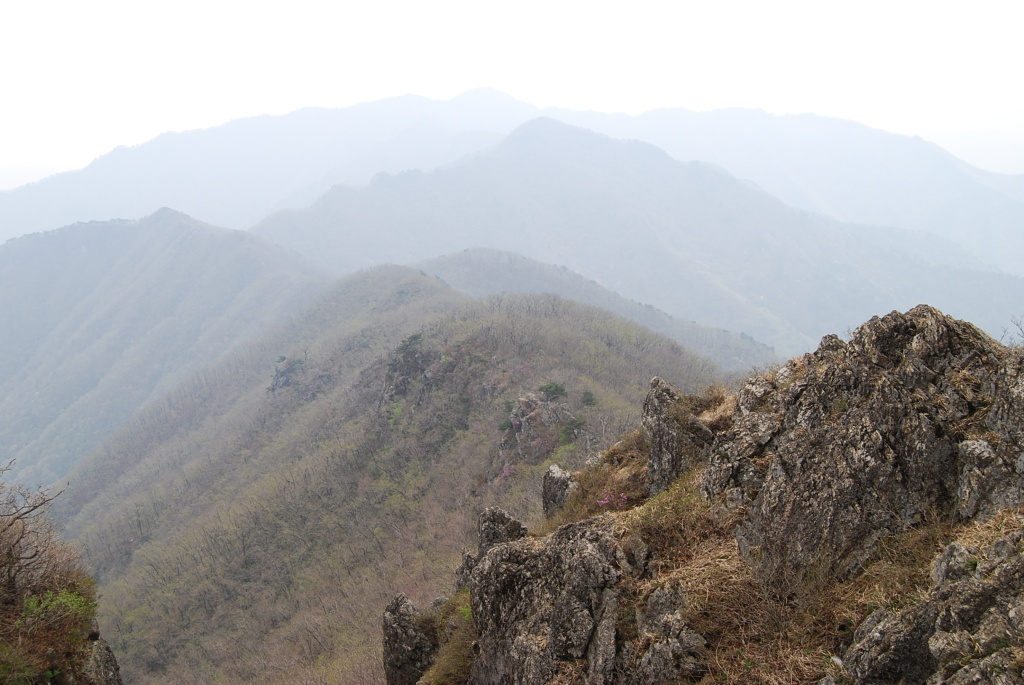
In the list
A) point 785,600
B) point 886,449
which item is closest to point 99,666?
point 785,600

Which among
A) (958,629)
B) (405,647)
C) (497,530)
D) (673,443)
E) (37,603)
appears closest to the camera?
(958,629)

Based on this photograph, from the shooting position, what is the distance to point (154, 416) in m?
162

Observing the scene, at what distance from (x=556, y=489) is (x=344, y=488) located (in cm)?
5847

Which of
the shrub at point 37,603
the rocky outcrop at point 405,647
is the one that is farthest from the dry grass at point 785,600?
the shrub at point 37,603

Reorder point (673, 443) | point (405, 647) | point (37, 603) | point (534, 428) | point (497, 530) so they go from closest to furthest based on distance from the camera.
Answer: point (673, 443), point (405, 647), point (497, 530), point (37, 603), point (534, 428)

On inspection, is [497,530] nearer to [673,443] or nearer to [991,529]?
[673,443]

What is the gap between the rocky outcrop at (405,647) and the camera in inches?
573

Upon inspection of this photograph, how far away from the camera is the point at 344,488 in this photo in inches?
2707

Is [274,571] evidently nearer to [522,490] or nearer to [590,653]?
[522,490]

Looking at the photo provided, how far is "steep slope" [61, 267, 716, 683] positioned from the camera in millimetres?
50312

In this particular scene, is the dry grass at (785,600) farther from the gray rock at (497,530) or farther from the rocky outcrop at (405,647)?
the rocky outcrop at (405,647)

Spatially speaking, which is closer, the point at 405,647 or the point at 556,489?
the point at 405,647

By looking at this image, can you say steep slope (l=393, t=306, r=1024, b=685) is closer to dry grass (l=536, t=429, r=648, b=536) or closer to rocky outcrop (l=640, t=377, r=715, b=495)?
rocky outcrop (l=640, t=377, r=715, b=495)

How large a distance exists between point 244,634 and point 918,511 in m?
61.2
